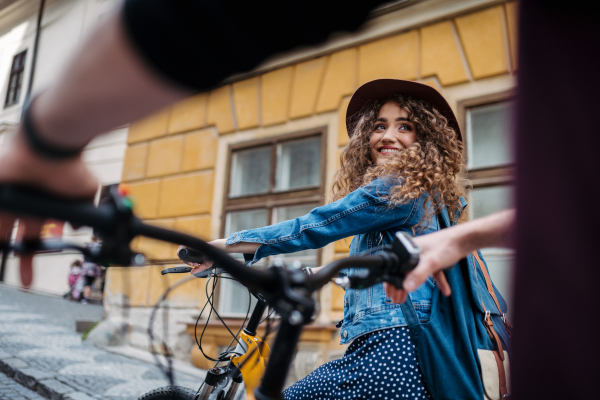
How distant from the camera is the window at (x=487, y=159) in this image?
432 cm

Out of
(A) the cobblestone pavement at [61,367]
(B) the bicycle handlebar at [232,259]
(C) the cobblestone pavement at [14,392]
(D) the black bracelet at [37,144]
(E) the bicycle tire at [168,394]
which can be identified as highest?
(D) the black bracelet at [37,144]

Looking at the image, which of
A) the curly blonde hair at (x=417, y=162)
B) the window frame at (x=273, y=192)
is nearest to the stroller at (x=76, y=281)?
the window frame at (x=273, y=192)

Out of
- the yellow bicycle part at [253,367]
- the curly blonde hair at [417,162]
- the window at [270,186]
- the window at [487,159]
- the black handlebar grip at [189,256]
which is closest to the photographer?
the black handlebar grip at [189,256]

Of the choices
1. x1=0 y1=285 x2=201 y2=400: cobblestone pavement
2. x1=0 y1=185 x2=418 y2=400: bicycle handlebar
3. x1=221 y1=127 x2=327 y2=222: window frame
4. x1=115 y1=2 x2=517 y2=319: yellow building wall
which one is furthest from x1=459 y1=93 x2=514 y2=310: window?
x1=0 y1=185 x2=418 y2=400: bicycle handlebar

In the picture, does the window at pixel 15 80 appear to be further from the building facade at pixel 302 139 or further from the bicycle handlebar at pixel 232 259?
the building facade at pixel 302 139

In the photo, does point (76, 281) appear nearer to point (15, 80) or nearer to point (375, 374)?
point (15, 80)

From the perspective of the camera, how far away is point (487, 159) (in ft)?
14.9

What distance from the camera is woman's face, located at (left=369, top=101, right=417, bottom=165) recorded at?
74.7 inches

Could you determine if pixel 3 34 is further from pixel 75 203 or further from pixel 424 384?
pixel 424 384

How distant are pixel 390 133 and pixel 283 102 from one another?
3912 millimetres

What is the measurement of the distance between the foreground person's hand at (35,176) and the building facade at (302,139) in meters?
3.53

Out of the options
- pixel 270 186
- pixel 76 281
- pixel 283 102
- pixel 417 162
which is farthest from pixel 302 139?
pixel 76 281

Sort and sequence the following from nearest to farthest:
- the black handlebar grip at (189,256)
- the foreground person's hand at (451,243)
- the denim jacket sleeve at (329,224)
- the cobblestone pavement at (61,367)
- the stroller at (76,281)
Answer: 1. the foreground person's hand at (451,243)
2. the black handlebar grip at (189,256)
3. the denim jacket sleeve at (329,224)
4. the cobblestone pavement at (61,367)
5. the stroller at (76,281)

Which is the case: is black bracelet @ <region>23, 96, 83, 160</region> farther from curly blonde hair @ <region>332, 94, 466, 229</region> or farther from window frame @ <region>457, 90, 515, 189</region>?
window frame @ <region>457, 90, 515, 189</region>
